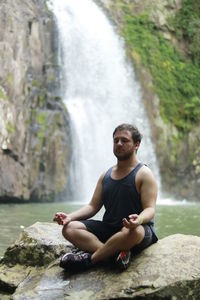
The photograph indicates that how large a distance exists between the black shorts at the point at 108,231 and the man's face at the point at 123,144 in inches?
25.0

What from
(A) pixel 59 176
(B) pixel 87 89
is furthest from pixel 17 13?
(A) pixel 59 176

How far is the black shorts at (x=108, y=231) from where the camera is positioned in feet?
12.9

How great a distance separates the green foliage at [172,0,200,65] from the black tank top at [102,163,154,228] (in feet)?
68.8

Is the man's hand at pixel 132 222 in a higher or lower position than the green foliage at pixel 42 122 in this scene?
lower

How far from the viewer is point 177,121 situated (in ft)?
68.5

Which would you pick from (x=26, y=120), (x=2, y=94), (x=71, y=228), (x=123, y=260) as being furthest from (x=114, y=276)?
(x=26, y=120)

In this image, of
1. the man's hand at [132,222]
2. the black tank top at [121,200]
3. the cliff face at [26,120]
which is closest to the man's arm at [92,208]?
the black tank top at [121,200]

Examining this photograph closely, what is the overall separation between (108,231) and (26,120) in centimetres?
1156

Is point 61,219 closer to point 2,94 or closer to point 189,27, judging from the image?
point 2,94

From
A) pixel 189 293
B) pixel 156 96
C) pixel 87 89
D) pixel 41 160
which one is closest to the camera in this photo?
pixel 189 293

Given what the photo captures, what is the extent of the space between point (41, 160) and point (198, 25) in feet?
44.2

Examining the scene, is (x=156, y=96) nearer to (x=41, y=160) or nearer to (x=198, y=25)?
(x=198, y=25)

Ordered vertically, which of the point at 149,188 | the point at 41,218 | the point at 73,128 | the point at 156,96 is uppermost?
the point at 156,96

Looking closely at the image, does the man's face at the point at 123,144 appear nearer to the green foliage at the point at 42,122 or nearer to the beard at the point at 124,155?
the beard at the point at 124,155
